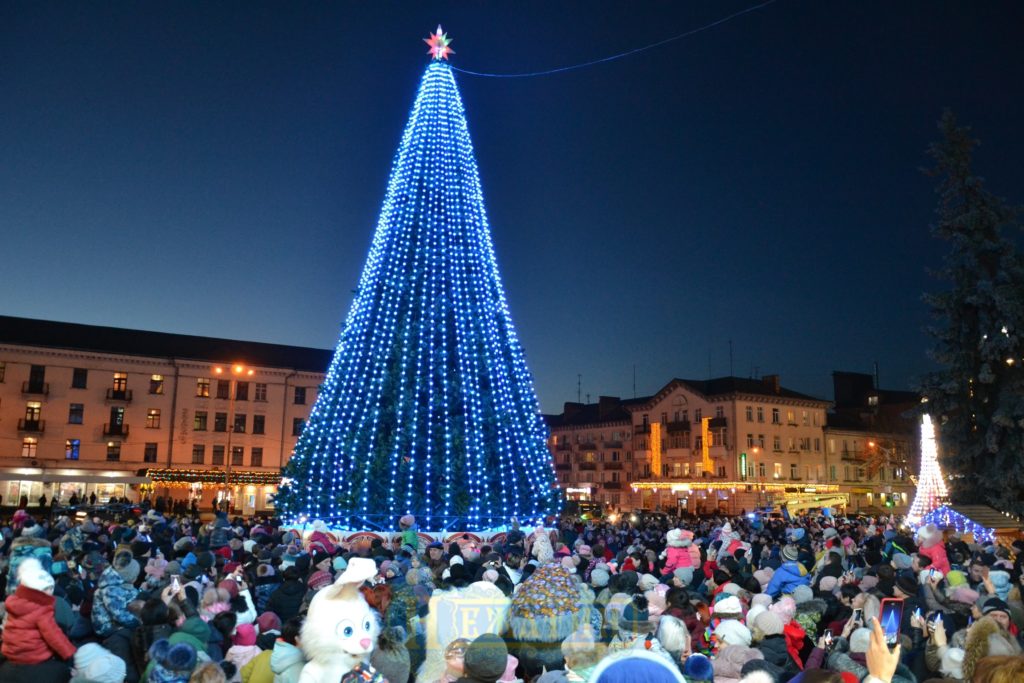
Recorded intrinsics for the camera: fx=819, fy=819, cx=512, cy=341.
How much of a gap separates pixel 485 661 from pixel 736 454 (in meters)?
68.2

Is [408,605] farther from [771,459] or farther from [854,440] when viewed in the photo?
[854,440]

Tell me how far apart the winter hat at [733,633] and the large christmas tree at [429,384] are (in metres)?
14.7

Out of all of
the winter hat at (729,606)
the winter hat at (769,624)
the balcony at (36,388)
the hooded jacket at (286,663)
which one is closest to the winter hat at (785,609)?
the winter hat at (769,624)

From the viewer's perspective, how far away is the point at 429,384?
71.7 ft

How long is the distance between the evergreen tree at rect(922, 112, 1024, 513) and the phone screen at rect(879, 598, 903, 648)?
2638 centimetres

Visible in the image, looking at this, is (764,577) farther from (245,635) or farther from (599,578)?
(245,635)

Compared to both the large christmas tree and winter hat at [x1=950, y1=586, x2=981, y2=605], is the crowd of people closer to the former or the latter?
winter hat at [x1=950, y1=586, x2=981, y2=605]

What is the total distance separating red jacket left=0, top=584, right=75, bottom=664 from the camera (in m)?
6.21

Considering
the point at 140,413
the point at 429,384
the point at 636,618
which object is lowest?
the point at 636,618

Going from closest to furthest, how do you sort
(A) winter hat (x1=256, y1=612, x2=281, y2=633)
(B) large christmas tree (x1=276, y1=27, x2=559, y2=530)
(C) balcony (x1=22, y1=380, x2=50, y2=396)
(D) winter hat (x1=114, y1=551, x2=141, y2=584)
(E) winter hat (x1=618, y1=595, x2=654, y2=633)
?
(E) winter hat (x1=618, y1=595, x2=654, y2=633), (A) winter hat (x1=256, y1=612, x2=281, y2=633), (D) winter hat (x1=114, y1=551, x2=141, y2=584), (B) large christmas tree (x1=276, y1=27, x2=559, y2=530), (C) balcony (x1=22, y1=380, x2=50, y2=396)

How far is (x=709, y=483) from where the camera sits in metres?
69.6

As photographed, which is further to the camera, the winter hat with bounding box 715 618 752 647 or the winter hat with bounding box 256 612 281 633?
the winter hat with bounding box 256 612 281 633

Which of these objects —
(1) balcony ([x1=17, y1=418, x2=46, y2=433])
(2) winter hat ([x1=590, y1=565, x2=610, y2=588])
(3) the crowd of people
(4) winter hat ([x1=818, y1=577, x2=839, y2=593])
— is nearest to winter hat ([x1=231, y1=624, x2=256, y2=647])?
(3) the crowd of people

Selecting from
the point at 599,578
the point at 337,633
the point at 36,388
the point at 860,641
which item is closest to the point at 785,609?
the point at 860,641
